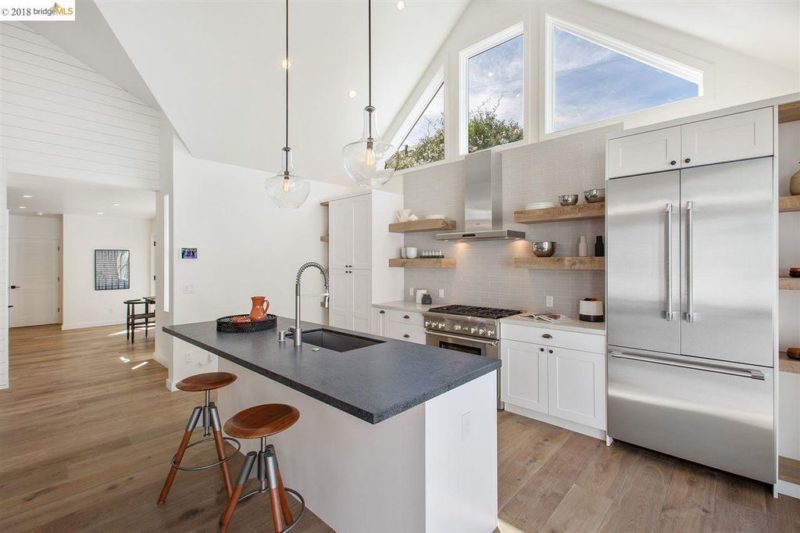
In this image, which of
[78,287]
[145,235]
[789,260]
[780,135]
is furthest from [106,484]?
[145,235]

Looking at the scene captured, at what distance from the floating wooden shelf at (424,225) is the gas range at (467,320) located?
3.40 ft

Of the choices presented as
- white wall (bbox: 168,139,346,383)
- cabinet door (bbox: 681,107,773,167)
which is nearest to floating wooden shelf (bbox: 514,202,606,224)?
cabinet door (bbox: 681,107,773,167)

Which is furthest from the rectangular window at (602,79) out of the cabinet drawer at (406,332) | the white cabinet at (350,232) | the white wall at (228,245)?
the white wall at (228,245)

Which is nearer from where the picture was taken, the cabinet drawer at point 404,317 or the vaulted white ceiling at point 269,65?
the vaulted white ceiling at point 269,65

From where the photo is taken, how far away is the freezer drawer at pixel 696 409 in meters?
2.30

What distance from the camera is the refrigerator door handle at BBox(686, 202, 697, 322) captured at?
2.51m

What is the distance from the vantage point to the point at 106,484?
7.97 feet

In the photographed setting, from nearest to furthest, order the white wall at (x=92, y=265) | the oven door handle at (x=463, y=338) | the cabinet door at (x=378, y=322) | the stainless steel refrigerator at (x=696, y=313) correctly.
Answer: the stainless steel refrigerator at (x=696, y=313) → the oven door handle at (x=463, y=338) → the cabinet door at (x=378, y=322) → the white wall at (x=92, y=265)

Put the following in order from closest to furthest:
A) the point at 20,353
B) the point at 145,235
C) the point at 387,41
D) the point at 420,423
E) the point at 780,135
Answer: the point at 420,423
the point at 780,135
the point at 387,41
the point at 20,353
the point at 145,235

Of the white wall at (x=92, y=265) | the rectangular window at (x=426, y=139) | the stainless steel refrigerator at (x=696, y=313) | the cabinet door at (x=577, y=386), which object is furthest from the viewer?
the white wall at (x=92, y=265)

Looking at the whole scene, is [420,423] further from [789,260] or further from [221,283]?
[221,283]

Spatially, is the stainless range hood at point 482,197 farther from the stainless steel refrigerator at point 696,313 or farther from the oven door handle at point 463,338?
the stainless steel refrigerator at point 696,313

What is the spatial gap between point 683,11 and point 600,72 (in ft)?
2.84

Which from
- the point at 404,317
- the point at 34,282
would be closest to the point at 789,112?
the point at 404,317
